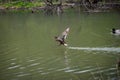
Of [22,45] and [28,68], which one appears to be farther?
[22,45]

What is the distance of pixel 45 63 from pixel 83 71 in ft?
11.6

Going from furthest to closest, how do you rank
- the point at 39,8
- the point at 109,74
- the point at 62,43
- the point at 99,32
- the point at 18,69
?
the point at 39,8, the point at 99,32, the point at 62,43, the point at 18,69, the point at 109,74

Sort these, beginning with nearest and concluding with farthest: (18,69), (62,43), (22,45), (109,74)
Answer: (109,74) < (18,69) < (62,43) < (22,45)

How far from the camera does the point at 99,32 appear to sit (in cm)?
3425

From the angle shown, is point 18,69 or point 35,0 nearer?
point 18,69

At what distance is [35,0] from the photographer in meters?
77.1

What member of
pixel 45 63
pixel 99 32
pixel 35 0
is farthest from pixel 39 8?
pixel 45 63

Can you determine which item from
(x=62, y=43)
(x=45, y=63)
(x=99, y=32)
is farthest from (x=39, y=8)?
(x=45, y=63)

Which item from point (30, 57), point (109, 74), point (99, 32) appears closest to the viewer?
point (109, 74)

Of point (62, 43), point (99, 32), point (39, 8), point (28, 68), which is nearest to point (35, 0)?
point (39, 8)

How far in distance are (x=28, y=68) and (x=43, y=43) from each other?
874 cm

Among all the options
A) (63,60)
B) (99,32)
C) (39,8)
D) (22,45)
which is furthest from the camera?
(39,8)

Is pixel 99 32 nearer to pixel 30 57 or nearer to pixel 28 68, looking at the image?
pixel 30 57

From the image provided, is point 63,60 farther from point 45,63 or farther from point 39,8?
point 39,8
